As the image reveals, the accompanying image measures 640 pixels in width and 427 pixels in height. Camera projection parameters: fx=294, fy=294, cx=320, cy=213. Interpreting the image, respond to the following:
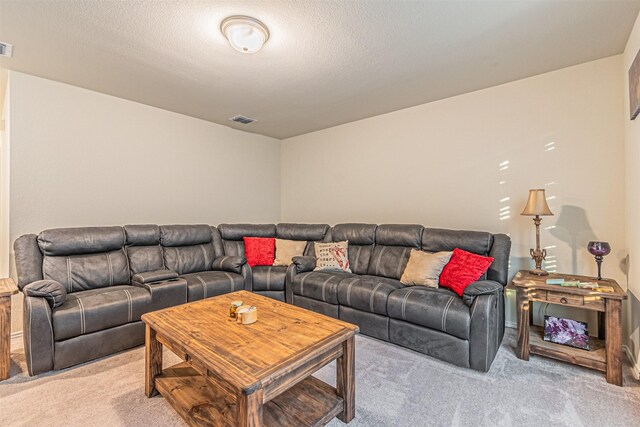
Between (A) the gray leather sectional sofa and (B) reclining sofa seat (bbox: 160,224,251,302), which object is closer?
(A) the gray leather sectional sofa

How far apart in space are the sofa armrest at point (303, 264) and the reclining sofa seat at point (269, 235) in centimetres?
21

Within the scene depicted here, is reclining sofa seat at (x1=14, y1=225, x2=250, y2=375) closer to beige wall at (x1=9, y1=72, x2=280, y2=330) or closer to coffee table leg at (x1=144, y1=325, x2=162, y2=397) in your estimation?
beige wall at (x1=9, y1=72, x2=280, y2=330)

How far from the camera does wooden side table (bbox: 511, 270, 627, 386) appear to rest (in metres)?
2.07

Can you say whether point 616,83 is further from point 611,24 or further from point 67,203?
point 67,203

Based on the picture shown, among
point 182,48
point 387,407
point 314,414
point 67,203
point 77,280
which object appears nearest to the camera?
point 314,414

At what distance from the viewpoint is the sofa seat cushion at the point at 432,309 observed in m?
2.33

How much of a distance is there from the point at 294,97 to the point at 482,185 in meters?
2.37

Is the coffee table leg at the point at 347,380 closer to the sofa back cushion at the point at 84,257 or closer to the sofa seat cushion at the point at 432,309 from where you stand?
the sofa seat cushion at the point at 432,309

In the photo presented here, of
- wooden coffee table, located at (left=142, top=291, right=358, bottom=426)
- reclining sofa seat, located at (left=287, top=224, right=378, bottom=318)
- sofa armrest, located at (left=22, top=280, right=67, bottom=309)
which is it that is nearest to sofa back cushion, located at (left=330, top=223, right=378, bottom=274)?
reclining sofa seat, located at (left=287, top=224, right=378, bottom=318)

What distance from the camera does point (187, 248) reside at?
3.76 m

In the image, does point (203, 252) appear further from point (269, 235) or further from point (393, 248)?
point (393, 248)

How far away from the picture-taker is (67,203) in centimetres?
317

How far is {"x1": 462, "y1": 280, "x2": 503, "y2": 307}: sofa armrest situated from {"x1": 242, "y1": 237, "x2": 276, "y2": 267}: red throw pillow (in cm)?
250

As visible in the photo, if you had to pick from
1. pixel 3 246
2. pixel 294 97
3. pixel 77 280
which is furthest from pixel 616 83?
pixel 3 246
